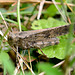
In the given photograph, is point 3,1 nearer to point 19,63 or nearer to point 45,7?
point 45,7

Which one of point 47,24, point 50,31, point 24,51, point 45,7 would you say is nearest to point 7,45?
point 24,51

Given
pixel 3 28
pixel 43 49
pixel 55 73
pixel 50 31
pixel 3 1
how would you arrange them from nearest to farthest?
1. pixel 55 73
2. pixel 43 49
3. pixel 50 31
4. pixel 3 28
5. pixel 3 1

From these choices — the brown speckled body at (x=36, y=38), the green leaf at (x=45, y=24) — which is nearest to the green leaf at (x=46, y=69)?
the brown speckled body at (x=36, y=38)

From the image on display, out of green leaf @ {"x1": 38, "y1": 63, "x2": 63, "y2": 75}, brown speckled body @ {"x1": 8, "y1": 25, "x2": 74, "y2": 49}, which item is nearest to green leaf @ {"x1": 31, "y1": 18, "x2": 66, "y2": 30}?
brown speckled body @ {"x1": 8, "y1": 25, "x2": 74, "y2": 49}

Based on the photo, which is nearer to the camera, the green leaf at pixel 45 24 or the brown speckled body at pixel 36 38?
the brown speckled body at pixel 36 38

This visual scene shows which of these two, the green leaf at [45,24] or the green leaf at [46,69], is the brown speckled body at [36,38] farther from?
the green leaf at [46,69]

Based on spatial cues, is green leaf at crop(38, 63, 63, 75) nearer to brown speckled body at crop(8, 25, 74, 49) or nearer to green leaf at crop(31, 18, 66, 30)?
brown speckled body at crop(8, 25, 74, 49)

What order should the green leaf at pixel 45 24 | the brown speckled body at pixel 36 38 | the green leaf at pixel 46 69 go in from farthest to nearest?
the green leaf at pixel 45 24 < the brown speckled body at pixel 36 38 < the green leaf at pixel 46 69

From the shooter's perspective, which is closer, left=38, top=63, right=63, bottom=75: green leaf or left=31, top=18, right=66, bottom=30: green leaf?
left=38, top=63, right=63, bottom=75: green leaf
